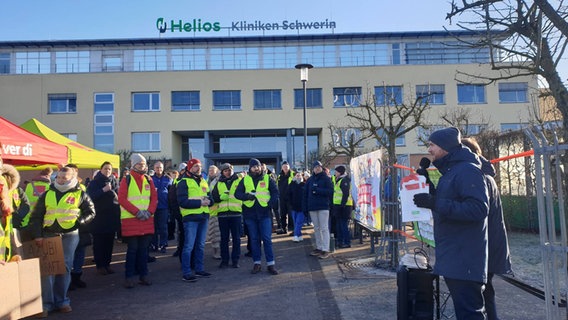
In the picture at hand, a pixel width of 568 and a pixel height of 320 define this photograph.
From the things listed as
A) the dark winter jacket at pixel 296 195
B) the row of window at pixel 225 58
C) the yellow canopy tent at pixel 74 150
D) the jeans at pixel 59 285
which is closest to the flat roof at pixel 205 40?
the row of window at pixel 225 58

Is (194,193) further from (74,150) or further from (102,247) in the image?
(74,150)

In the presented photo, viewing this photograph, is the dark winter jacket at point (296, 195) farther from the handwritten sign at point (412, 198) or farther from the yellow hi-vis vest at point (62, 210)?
the yellow hi-vis vest at point (62, 210)

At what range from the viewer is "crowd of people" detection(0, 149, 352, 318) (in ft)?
18.4

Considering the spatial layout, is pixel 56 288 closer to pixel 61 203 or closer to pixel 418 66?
pixel 61 203

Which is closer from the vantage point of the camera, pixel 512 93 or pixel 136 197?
pixel 136 197

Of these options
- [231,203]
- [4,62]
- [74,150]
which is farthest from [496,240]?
[4,62]

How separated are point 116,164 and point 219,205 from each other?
18.6ft

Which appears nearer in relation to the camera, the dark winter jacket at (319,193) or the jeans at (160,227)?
the dark winter jacket at (319,193)

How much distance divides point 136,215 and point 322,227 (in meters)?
3.87

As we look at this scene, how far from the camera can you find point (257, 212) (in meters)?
7.73

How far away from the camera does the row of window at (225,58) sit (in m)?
43.0

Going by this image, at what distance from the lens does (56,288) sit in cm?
562

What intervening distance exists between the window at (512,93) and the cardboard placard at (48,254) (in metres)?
42.7

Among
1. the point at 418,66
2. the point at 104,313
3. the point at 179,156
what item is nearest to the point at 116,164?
the point at 104,313
